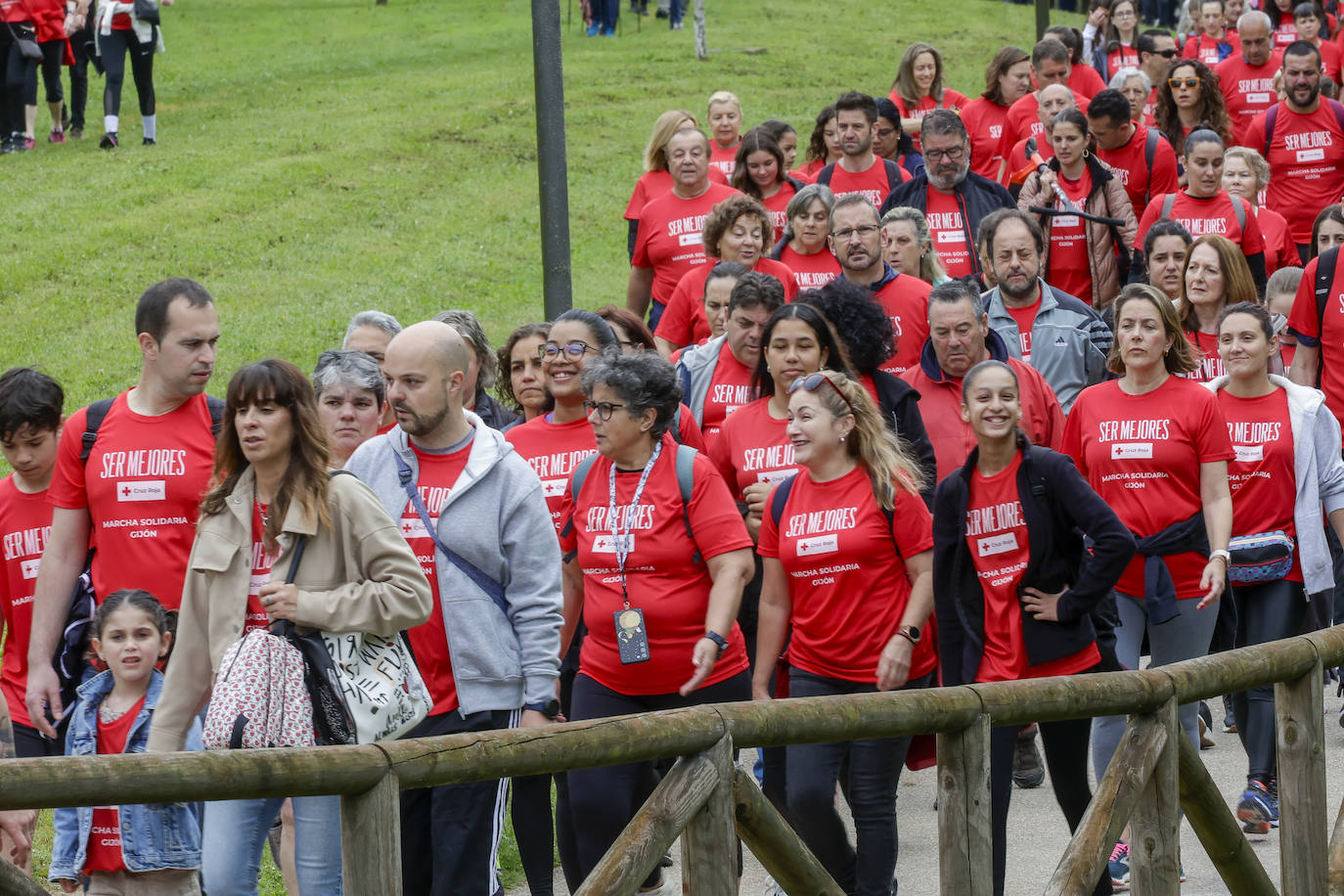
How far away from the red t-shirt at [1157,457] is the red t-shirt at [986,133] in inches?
270

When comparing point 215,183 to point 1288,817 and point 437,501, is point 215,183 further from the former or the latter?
point 1288,817

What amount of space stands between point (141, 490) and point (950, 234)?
536 cm

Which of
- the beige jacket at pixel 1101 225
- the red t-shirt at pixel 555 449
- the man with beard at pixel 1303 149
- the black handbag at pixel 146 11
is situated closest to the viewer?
the red t-shirt at pixel 555 449

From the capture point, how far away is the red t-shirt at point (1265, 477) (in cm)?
687

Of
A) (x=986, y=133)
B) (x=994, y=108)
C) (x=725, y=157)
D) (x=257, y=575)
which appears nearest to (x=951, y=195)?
(x=725, y=157)

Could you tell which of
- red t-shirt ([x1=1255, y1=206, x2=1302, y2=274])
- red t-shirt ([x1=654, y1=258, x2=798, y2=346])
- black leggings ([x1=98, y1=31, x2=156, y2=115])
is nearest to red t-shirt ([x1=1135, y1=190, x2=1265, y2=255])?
red t-shirt ([x1=1255, y1=206, x2=1302, y2=274])

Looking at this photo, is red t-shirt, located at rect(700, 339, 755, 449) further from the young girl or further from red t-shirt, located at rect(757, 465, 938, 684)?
the young girl

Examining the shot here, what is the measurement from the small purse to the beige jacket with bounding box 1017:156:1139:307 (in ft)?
10.9

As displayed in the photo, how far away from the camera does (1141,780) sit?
4410 millimetres

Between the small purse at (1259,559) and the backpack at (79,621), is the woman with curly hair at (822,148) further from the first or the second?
the backpack at (79,621)

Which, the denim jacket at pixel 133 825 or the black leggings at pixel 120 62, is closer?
the denim jacket at pixel 133 825

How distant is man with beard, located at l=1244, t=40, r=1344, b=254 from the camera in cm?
1253

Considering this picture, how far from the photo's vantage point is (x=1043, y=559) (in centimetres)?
575

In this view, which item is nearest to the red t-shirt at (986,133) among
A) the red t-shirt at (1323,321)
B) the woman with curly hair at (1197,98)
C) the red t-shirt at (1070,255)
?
the woman with curly hair at (1197,98)
